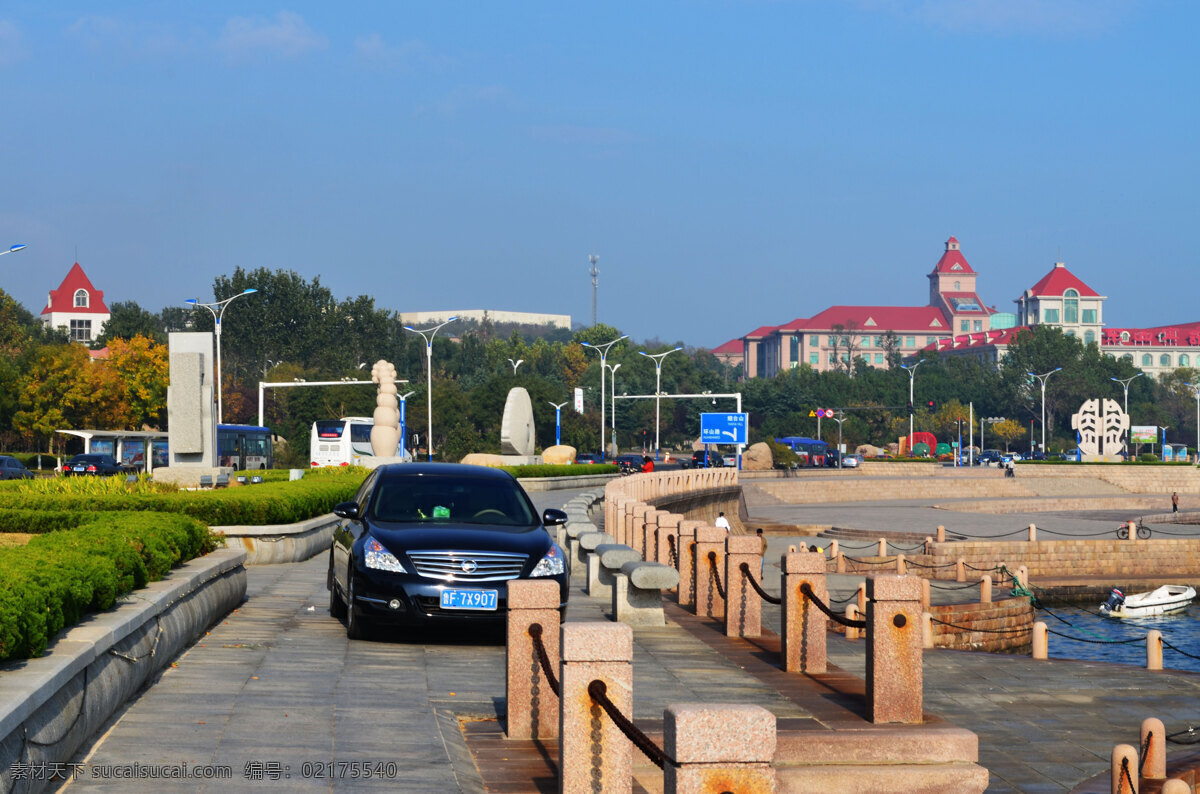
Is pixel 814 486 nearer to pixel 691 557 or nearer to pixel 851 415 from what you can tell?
pixel 691 557

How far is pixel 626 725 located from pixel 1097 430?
87275 mm

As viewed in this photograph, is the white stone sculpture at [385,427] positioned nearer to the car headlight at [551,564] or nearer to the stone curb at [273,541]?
the stone curb at [273,541]

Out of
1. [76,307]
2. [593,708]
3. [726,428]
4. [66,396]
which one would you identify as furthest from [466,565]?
[76,307]

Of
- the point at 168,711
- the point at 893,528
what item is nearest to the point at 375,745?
the point at 168,711

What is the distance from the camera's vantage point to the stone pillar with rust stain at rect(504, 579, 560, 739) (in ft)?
23.1

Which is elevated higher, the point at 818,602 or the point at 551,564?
the point at 551,564

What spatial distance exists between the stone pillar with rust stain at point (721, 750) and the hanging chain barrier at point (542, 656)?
8.17 feet

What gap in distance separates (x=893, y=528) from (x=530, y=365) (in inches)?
3737

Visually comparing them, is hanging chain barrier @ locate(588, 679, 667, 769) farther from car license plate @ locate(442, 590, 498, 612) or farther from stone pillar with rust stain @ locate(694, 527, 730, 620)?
stone pillar with rust stain @ locate(694, 527, 730, 620)

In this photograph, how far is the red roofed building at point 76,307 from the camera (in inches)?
6206

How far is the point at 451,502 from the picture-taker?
11359mm

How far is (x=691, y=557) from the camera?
576 inches

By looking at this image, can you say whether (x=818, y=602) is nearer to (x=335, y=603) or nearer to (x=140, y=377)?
(x=335, y=603)

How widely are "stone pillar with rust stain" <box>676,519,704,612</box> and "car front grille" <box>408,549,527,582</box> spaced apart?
4.37 m
